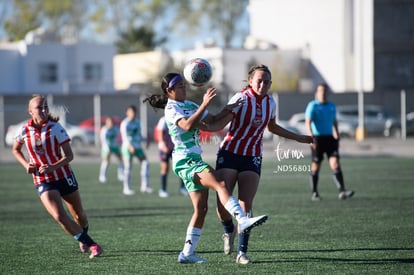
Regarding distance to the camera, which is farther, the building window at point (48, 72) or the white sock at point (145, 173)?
the building window at point (48, 72)

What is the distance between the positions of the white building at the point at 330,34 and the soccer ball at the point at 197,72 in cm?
4537

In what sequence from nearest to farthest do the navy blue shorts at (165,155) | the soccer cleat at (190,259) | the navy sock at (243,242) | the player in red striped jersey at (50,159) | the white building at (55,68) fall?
the navy sock at (243,242)
the soccer cleat at (190,259)
the player in red striped jersey at (50,159)
the navy blue shorts at (165,155)
the white building at (55,68)

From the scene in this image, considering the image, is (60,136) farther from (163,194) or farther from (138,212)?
(163,194)

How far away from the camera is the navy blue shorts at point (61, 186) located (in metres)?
9.57

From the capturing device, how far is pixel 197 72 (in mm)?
8719

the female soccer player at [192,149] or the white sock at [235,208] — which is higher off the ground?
the female soccer player at [192,149]

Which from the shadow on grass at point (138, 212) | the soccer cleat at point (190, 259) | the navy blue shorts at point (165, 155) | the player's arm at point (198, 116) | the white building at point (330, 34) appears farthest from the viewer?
the white building at point (330, 34)

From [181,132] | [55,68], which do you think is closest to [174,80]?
[181,132]

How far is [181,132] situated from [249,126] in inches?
35.0

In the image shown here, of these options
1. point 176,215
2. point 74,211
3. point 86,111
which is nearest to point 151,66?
point 86,111

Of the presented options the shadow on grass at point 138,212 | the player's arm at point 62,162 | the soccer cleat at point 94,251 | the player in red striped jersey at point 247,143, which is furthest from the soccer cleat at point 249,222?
the shadow on grass at point 138,212

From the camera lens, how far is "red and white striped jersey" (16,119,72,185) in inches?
376

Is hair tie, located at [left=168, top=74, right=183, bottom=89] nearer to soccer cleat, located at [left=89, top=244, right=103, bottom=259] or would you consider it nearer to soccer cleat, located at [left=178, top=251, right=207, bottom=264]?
soccer cleat, located at [left=178, top=251, right=207, bottom=264]

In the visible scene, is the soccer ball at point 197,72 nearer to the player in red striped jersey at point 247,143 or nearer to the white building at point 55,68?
the player in red striped jersey at point 247,143
